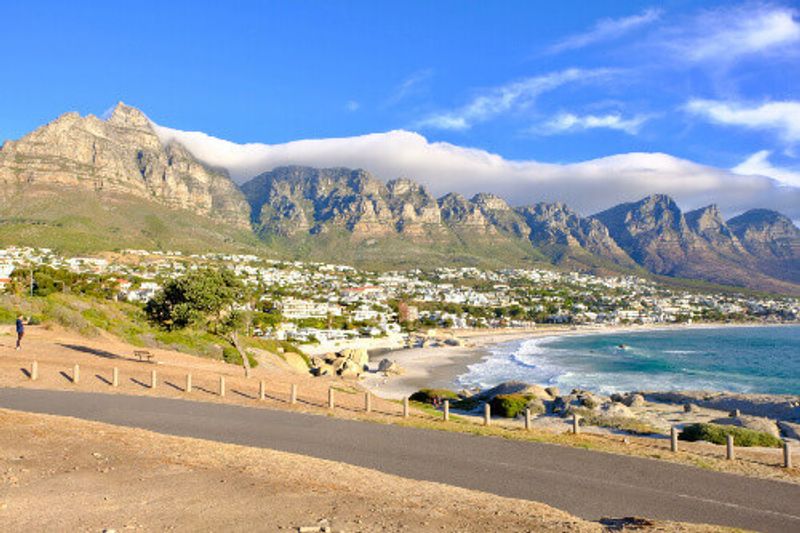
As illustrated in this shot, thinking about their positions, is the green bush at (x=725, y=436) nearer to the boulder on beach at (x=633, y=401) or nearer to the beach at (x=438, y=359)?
the boulder on beach at (x=633, y=401)

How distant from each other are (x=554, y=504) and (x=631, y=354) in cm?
8615

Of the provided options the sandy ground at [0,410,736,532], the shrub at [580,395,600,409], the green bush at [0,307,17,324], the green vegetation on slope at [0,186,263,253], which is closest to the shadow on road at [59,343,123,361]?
the green bush at [0,307,17,324]

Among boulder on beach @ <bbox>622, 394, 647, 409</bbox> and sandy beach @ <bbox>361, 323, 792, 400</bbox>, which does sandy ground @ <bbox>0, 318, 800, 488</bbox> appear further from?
sandy beach @ <bbox>361, 323, 792, 400</bbox>

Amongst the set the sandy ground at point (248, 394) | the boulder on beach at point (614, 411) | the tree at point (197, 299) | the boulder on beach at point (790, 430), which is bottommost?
the boulder on beach at point (790, 430)

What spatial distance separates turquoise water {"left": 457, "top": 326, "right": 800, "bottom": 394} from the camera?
194ft

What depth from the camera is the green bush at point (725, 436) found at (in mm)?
23641

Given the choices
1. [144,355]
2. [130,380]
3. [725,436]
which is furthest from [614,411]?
[144,355]

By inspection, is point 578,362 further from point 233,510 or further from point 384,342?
point 233,510

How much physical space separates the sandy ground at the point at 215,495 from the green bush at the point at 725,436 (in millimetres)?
17246

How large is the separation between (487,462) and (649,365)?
6871cm

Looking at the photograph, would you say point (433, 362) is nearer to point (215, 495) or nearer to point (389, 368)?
point (389, 368)

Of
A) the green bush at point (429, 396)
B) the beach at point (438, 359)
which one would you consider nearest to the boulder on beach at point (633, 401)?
the green bush at point (429, 396)

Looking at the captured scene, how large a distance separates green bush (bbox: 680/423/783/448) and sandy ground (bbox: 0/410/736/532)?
56.6 ft

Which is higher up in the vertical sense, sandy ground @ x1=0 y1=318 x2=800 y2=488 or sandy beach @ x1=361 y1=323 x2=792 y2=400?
sandy ground @ x1=0 y1=318 x2=800 y2=488
